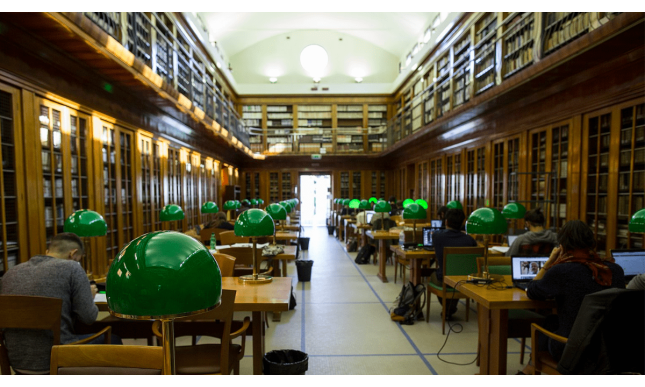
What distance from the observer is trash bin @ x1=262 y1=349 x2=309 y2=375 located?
8.84ft

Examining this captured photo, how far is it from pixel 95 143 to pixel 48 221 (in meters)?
1.52

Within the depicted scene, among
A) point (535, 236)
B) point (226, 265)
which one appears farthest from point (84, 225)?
point (535, 236)

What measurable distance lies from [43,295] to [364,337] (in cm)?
282

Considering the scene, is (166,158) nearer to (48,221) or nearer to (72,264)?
(48,221)

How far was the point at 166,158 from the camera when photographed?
8891 millimetres

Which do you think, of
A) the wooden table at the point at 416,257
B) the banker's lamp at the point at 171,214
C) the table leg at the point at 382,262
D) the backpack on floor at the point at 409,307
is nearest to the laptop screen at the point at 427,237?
the wooden table at the point at 416,257

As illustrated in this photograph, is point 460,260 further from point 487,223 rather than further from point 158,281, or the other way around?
point 158,281

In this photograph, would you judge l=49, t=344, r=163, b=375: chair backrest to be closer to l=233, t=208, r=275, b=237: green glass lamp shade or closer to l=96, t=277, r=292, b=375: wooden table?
l=96, t=277, r=292, b=375: wooden table

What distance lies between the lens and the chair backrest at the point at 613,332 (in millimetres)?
1960

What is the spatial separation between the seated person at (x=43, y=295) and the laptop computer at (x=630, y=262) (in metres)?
3.70

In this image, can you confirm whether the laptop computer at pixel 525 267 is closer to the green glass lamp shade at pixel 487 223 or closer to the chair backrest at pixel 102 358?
the green glass lamp shade at pixel 487 223

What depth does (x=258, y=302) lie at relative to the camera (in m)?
2.70

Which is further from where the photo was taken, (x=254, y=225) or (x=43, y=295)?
(x=254, y=225)

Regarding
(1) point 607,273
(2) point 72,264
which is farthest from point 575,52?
(2) point 72,264
